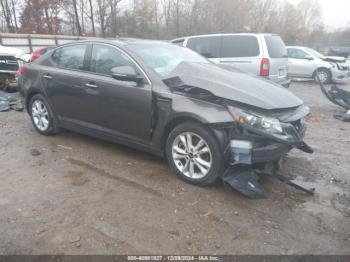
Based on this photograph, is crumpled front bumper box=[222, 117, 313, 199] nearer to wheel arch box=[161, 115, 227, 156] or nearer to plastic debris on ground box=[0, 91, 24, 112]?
wheel arch box=[161, 115, 227, 156]

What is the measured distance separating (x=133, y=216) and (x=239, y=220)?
3.44ft

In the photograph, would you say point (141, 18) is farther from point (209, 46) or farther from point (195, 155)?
point (195, 155)

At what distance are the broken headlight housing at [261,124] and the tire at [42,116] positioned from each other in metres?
3.27

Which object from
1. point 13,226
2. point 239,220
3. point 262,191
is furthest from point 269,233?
point 13,226

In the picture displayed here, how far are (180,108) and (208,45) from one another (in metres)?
5.92

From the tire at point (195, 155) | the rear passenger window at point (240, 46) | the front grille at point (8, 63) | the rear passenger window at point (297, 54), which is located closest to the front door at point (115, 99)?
the tire at point (195, 155)

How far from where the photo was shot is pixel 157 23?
1339 inches

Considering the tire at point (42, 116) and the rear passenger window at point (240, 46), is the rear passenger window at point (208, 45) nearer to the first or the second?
the rear passenger window at point (240, 46)

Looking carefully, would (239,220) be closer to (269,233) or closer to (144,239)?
(269,233)

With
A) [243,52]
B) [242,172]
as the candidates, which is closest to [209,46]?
[243,52]

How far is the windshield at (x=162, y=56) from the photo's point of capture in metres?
4.41

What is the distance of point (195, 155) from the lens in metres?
3.91

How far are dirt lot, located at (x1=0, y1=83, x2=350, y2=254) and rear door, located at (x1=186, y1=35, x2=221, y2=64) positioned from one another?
15.6 ft

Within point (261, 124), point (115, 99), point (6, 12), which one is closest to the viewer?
point (261, 124)
